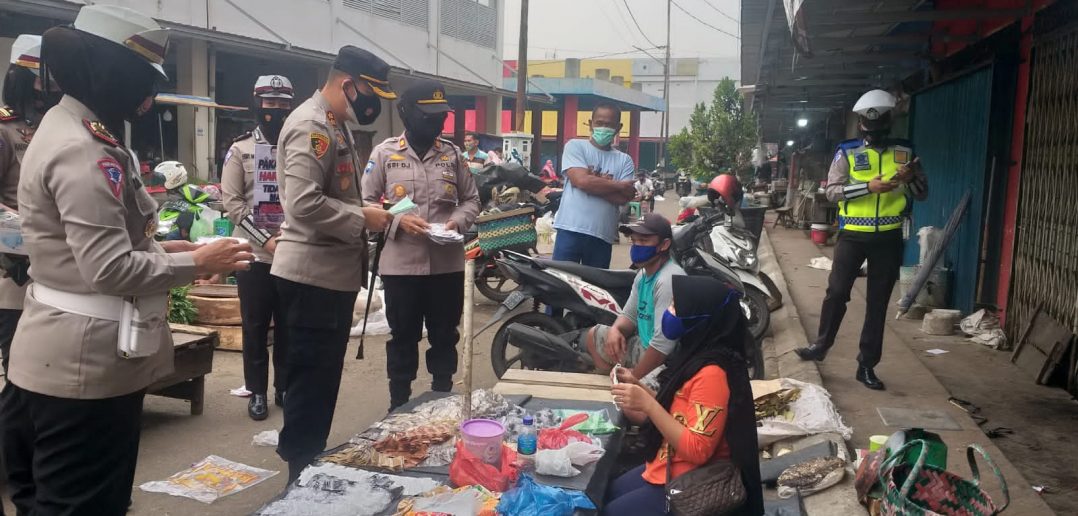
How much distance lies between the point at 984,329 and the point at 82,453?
6.63m

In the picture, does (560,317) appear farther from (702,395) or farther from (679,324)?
(702,395)

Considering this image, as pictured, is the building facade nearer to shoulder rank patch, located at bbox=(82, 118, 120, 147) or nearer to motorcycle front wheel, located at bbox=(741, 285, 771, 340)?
motorcycle front wheel, located at bbox=(741, 285, 771, 340)

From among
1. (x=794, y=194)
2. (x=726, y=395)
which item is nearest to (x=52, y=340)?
(x=726, y=395)

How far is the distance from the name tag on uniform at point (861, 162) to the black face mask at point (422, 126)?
2.75 meters

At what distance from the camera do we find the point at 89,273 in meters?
2.20

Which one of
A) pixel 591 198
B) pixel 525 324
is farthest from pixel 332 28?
pixel 525 324

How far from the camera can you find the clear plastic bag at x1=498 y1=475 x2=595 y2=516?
108 inches

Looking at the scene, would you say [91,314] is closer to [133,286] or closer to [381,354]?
[133,286]

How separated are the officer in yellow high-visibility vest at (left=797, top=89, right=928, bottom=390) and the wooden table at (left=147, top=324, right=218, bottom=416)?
13.3ft

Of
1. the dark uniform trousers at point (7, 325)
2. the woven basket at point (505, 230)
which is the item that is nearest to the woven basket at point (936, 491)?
the dark uniform trousers at point (7, 325)

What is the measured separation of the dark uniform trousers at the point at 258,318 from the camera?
4801 mm

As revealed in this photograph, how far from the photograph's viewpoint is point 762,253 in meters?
12.3

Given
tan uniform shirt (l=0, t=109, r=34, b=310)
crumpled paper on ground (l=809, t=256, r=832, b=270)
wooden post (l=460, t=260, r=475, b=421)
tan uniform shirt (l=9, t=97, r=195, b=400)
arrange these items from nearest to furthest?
1. tan uniform shirt (l=9, t=97, r=195, b=400)
2. tan uniform shirt (l=0, t=109, r=34, b=310)
3. wooden post (l=460, t=260, r=475, b=421)
4. crumpled paper on ground (l=809, t=256, r=832, b=270)

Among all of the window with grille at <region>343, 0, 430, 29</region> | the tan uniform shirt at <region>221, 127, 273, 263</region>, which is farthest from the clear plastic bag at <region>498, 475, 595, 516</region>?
the window with grille at <region>343, 0, 430, 29</region>
